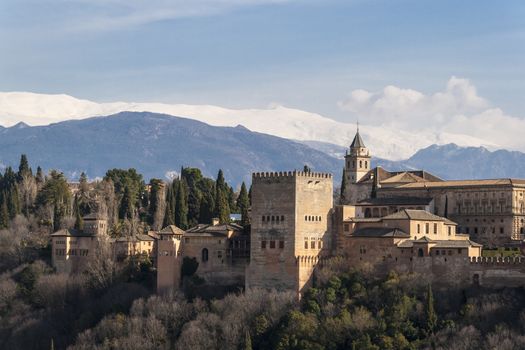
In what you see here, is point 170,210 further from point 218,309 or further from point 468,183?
point 468,183

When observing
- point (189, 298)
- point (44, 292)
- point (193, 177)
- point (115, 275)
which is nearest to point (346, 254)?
point (189, 298)

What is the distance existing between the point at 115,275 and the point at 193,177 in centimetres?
2562

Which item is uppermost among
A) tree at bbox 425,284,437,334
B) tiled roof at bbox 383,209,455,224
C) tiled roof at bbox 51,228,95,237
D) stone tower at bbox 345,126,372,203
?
stone tower at bbox 345,126,372,203

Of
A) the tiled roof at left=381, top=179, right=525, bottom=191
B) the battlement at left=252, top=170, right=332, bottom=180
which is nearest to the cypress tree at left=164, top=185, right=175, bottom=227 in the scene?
the battlement at left=252, top=170, right=332, bottom=180

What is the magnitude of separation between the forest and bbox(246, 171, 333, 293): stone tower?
1.12 metres

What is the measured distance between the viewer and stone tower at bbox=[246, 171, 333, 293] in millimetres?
74312

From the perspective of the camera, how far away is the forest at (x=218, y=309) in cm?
6712

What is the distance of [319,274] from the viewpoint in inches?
2913

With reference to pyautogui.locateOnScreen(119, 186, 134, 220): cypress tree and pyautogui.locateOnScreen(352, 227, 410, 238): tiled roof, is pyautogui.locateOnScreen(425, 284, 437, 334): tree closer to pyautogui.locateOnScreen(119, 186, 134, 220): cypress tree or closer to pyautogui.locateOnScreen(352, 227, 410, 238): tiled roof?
pyautogui.locateOnScreen(352, 227, 410, 238): tiled roof

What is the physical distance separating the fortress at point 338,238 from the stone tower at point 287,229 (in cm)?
6

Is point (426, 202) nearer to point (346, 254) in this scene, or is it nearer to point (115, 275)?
point (346, 254)

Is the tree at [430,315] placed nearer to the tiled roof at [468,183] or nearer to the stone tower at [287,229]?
the stone tower at [287,229]

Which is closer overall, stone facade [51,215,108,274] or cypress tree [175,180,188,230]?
stone facade [51,215,108,274]

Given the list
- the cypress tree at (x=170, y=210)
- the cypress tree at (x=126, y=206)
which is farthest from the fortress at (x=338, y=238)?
the cypress tree at (x=126, y=206)
